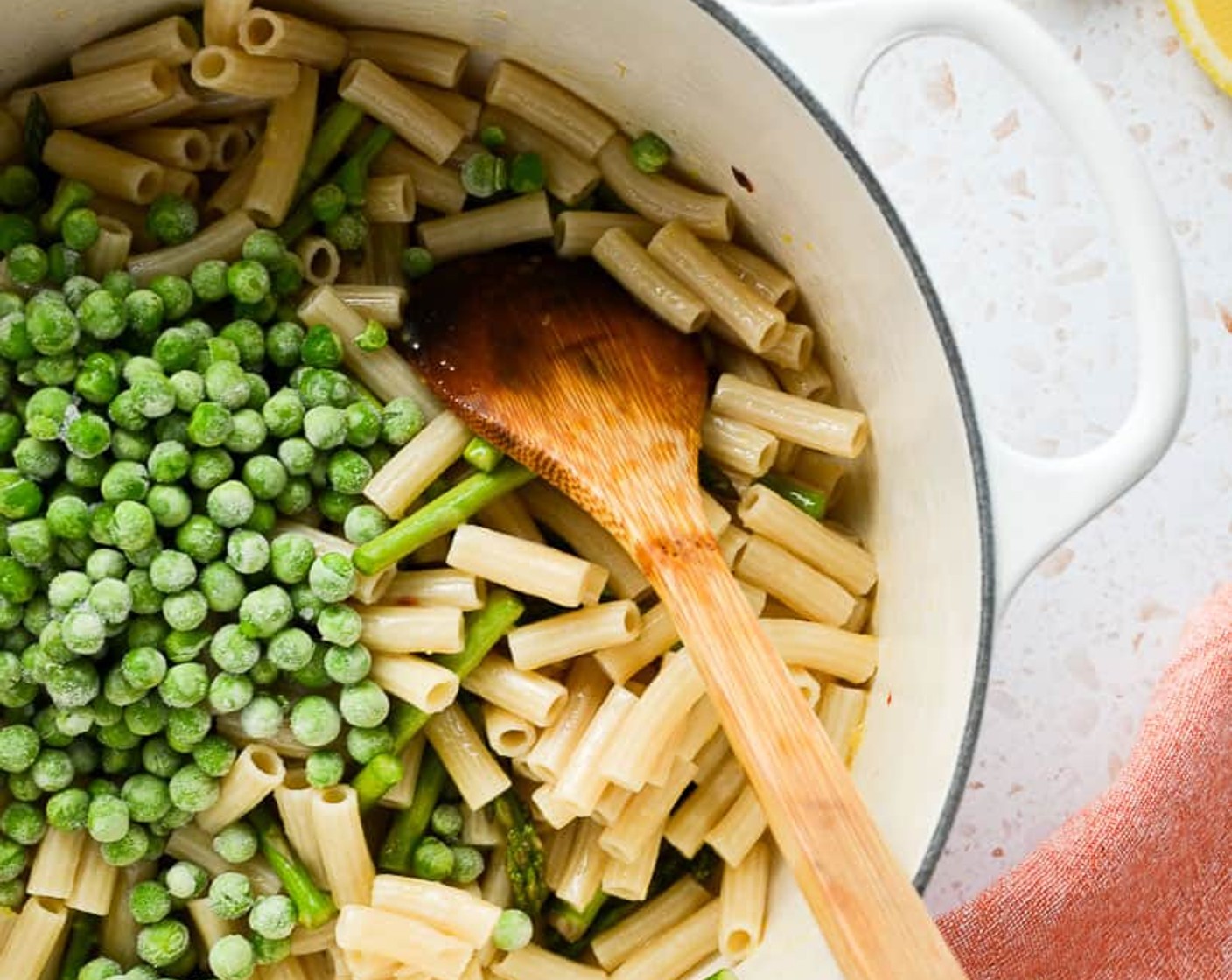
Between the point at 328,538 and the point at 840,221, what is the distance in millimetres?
697

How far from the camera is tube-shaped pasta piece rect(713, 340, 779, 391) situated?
209cm

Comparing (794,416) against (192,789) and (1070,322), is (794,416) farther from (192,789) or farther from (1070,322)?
(192,789)

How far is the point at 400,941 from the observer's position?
6.24ft

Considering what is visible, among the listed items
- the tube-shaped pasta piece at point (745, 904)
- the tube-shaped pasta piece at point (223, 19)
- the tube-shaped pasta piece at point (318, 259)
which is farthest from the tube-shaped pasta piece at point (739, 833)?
the tube-shaped pasta piece at point (223, 19)

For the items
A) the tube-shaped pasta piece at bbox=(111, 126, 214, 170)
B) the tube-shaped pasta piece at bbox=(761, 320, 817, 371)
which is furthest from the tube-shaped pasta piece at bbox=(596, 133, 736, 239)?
the tube-shaped pasta piece at bbox=(111, 126, 214, 170)

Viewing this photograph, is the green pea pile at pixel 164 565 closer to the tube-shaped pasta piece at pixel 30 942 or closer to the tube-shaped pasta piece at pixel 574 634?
the tube-shaped pasta piece at pixel 30 942

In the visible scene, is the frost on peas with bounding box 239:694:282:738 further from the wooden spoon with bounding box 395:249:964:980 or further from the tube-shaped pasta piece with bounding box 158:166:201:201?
the tube-shaped pasta piece with bounding box 158:166:201:201

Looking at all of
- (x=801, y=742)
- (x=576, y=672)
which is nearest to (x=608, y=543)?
(x=576, y=672)

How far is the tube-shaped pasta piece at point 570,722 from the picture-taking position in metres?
1.98

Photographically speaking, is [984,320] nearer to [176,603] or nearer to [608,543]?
[608,543]

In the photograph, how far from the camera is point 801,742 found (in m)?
1.66

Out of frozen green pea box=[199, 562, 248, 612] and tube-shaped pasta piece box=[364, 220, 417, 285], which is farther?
tube-shaped pasta piece box=[364, 220, 417, 285]

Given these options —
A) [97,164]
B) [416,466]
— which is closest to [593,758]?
[416,466]

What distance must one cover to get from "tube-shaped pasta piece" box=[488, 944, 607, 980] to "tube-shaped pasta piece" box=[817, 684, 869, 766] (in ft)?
1.36
